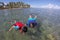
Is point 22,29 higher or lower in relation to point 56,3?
lower

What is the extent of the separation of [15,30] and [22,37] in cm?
24

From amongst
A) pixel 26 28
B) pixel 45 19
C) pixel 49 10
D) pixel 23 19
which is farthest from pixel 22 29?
pixel 49 10

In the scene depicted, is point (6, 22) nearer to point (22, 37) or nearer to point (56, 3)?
point (22, 37)

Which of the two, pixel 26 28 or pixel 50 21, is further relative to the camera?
pixel 50 21

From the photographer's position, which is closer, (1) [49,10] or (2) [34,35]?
(2) [34,35]

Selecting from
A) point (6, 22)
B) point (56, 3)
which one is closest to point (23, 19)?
point (6, 22)

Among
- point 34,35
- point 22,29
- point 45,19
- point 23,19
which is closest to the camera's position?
point 22,29

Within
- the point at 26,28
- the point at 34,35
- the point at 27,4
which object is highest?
the point at 27,4

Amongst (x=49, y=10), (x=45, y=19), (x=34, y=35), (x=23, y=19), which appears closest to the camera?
(x=34, y=35)

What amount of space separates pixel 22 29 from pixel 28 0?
4.36ft

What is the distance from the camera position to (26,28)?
12.7ft

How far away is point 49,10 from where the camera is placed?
5.10 meters

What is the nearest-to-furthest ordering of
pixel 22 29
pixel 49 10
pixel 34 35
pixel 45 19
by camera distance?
pixel 22 29 → pixel 34 35 → pixel 45 19 → pixel 49 10

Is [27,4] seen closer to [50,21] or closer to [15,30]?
[50,21]
